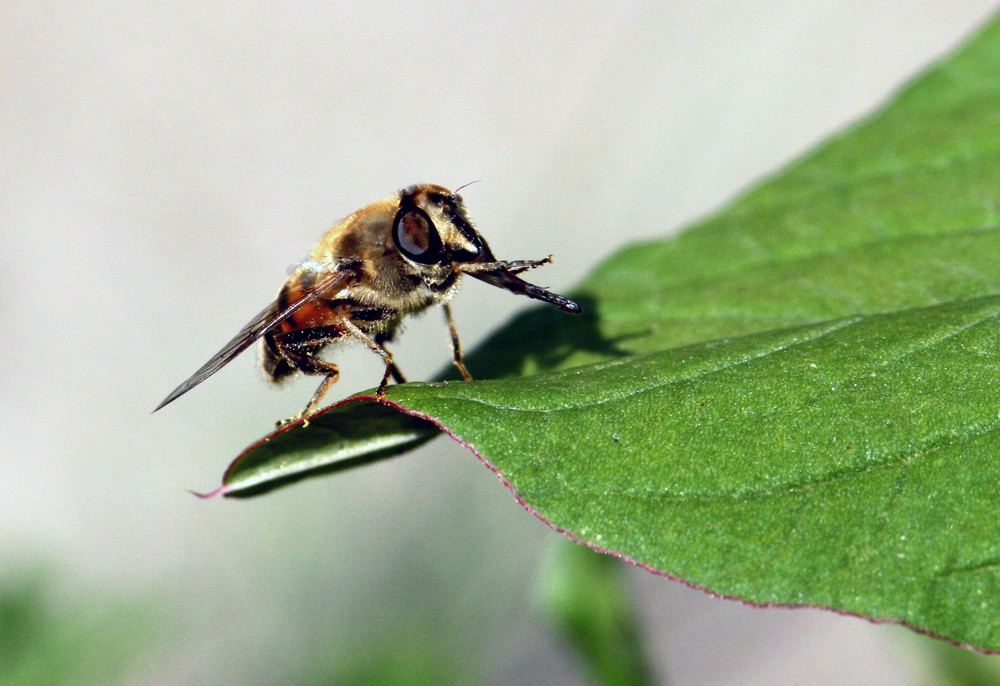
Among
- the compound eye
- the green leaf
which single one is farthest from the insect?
the green leaf

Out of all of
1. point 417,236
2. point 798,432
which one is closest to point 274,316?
point 417,236

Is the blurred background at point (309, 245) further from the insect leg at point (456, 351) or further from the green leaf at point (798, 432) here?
the green leaf at point (798, 432)

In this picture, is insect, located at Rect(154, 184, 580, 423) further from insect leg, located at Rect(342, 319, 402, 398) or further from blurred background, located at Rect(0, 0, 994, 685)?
blurred background, located at Rect(0, 0, 994, 685)

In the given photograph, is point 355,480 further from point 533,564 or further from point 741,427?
point 741,427

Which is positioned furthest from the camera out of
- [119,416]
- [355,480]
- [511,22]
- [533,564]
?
[511,22]

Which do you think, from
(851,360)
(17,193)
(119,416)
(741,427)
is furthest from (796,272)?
(17,193)

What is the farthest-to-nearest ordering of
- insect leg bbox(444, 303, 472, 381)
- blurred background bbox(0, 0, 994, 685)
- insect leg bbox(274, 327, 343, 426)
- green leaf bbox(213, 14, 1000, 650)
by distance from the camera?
blurred background bbox(0, 0, 994, 685), insect leg bbox(274, 327, 343, 426), insect leg bbox(444, 303, 472, 381), green leaf bbox(213, 14, 1000, 650)

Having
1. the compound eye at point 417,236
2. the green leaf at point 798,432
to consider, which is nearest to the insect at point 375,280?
the compound eye at point 417,236
